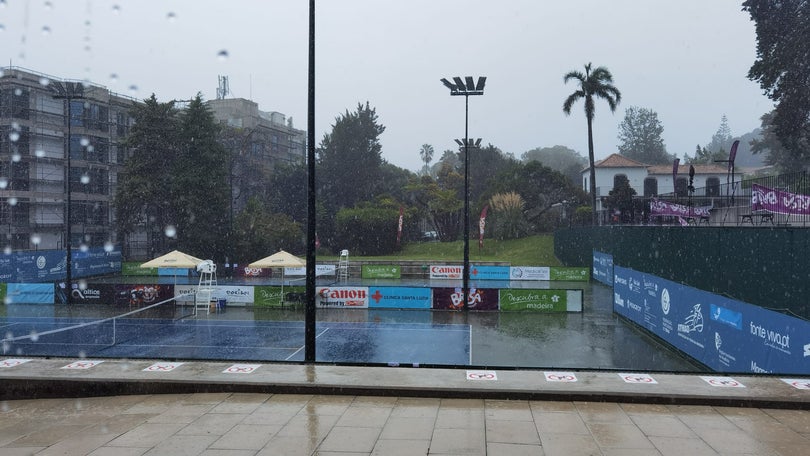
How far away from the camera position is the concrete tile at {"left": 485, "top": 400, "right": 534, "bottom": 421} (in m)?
7.45

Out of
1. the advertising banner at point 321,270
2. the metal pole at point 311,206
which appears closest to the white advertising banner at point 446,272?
→ the advertising banner at point 321,270

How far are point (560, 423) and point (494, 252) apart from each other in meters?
55.2

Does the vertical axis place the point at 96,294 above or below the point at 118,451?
below

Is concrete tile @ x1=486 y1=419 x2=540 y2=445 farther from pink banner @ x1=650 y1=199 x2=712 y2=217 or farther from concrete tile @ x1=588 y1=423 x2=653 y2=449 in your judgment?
pink banner @ x1=650 y1=199 x2=712 y2=217

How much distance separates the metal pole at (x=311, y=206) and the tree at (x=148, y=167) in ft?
157

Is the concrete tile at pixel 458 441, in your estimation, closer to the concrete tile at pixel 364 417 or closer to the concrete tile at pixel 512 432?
the concrete tile at pixel 512 432

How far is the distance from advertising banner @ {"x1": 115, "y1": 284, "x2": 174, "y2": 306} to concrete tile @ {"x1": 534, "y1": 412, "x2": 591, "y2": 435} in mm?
27119

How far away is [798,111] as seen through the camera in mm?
36219

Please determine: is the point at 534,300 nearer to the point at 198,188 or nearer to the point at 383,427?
the point at 383,427

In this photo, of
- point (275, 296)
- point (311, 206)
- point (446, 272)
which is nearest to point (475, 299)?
point (275, 296)

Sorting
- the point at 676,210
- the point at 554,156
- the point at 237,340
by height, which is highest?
the point at 554,156

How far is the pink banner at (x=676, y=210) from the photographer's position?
2569 centimetres

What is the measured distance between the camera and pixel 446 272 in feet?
149

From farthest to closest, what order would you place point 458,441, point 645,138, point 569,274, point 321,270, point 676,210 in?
point 645,138, point 321,270, point 569,274, point 676,210, point 458,441
